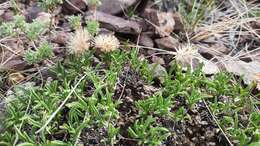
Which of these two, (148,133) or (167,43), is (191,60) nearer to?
(167,43)

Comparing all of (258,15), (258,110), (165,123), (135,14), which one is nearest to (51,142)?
(165,123)

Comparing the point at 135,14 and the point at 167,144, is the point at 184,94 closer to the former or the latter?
the point at 167,144

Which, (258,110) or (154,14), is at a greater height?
(154,14)

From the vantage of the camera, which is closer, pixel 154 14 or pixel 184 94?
pixel 184 94

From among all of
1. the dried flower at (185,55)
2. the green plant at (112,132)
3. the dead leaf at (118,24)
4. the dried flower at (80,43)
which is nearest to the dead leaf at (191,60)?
the dried flower at (185,55)

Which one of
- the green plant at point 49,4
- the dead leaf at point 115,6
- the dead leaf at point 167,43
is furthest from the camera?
the dead leaf at point 115,6

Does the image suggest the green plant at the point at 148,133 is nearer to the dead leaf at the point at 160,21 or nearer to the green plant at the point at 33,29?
the green plant at the point at 33,29

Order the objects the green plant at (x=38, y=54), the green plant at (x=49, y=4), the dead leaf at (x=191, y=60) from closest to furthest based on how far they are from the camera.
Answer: the green plant at (x=38, y=54), the green plant at (x=49, y=4), the dead leaf at (x=191, y=60)

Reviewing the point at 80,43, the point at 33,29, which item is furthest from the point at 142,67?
the point at 33,29

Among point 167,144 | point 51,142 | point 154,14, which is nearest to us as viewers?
point 51,142
